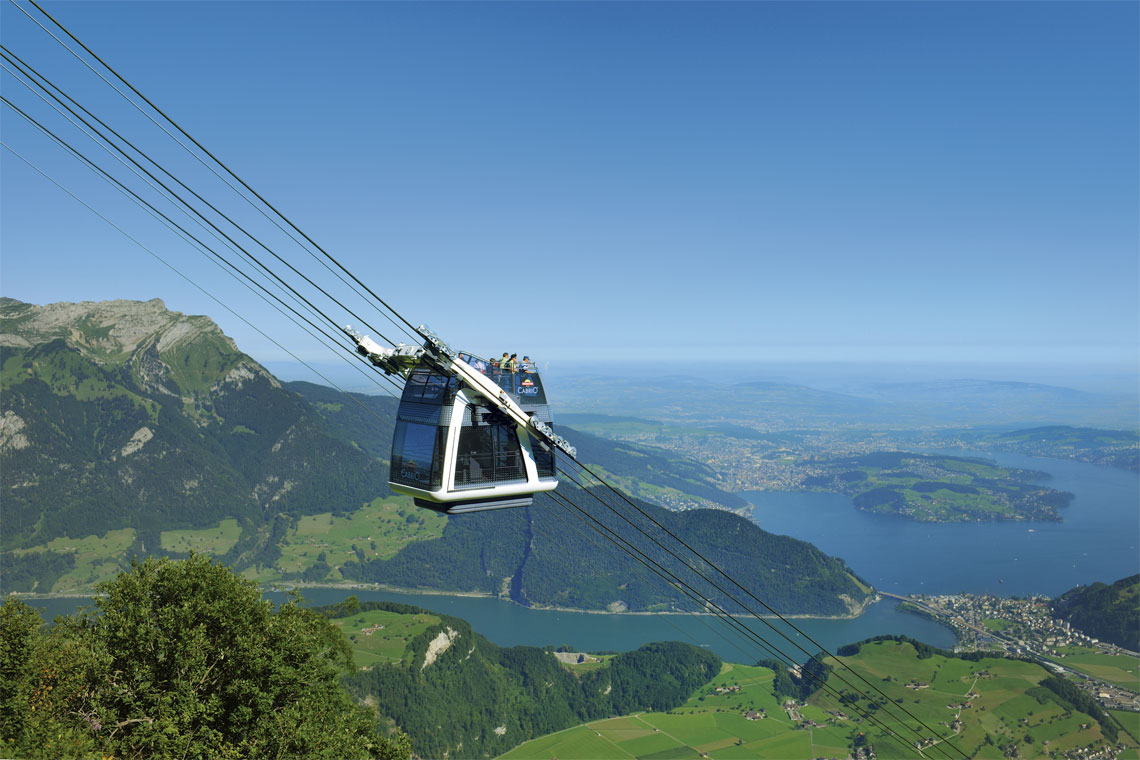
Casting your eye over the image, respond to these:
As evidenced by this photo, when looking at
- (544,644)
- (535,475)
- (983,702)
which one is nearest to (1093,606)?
(983,702)

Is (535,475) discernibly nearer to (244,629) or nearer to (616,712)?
(244,629)

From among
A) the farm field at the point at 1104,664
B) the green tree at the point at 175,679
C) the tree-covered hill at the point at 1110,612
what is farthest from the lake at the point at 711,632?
the green tree at the point at 175,679

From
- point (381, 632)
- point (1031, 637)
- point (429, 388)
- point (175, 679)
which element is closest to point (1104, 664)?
point (1031, 637)

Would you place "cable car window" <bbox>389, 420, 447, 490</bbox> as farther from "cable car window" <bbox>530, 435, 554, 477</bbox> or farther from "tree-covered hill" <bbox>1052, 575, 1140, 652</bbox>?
"tree-covered hill" <bbox>1052, 575, 1140, 652</bbox>

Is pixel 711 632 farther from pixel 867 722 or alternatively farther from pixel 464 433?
pixel 464 433

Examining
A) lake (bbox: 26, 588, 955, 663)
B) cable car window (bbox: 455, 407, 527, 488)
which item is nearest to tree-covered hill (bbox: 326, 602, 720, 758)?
lake (bbox: 26, 588, 955, 663)

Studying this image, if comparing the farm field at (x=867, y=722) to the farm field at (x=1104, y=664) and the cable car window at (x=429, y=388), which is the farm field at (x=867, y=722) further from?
the cable car window at (x=429, y=388)
